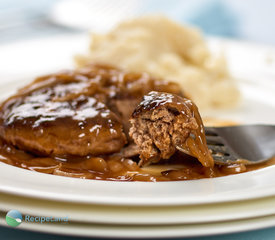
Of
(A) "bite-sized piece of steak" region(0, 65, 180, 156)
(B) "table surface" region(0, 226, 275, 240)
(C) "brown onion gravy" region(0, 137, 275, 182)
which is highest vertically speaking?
(A) "bite-sized piece of steak" region(0, 65, 180, 156)

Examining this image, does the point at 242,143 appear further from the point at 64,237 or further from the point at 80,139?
the point at 64,237

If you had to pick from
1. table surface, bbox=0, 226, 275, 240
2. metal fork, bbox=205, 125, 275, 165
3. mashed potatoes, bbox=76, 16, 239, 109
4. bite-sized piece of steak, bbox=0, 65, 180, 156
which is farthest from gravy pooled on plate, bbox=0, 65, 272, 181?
mashed potatoes, bbox=76, 16, 239, 109

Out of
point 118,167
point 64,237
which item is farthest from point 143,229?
point 118,167

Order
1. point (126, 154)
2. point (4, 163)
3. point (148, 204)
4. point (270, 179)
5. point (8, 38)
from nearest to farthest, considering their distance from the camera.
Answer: point (148, 204) → point (270, 179) → point (4, 163) → point (126, 154) → point (8, 38)

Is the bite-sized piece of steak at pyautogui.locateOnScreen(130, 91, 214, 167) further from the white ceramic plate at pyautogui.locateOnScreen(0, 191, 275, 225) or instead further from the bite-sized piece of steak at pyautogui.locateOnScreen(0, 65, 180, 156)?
the white ceramic plate at pyautogui.locateOnScreen(0, 191, 275, 225)

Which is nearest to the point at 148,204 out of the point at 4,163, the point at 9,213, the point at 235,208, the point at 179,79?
the point at 235,208

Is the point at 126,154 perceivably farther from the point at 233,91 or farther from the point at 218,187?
the point at 233,91

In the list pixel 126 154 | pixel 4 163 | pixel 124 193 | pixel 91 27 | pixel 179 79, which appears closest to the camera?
pixel 124 193
